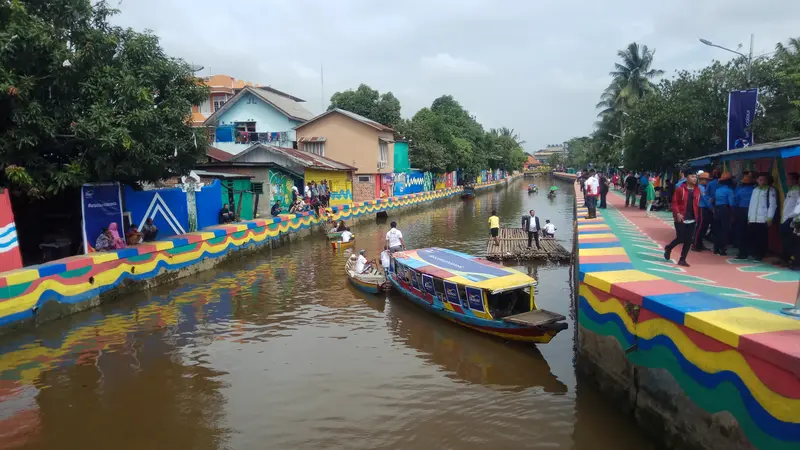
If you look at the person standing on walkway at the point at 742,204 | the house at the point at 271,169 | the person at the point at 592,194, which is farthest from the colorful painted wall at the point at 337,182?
the person standing on walkway at the point at 742,204

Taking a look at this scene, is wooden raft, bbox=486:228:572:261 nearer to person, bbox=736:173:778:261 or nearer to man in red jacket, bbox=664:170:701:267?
person, bbox=736:173:778:261

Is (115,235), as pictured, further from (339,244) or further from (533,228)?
(533,228)

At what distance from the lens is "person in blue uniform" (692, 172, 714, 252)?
457 inches

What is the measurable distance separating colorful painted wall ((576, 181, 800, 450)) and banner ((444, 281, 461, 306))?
3.05 m

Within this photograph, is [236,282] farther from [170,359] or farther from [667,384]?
[667,384]

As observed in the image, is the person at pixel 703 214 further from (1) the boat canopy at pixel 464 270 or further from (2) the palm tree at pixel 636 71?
(2) the palm tree at pixel 636 71

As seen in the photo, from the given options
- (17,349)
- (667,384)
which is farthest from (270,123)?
(667,384)

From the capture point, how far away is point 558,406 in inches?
343

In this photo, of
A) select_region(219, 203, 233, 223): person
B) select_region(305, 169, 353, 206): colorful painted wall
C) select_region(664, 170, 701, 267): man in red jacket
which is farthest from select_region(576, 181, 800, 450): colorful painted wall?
select_region(305, 169, 353, 206): colorful painted wall

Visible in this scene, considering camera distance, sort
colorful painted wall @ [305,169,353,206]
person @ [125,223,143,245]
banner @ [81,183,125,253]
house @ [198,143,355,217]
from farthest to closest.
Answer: colorful painted wall @ [305,169,353,206], house @ [198,143,355,217], person @ [125,223,143,245], banner @ [81,183,125,253]

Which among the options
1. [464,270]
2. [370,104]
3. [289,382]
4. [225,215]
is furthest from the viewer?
[370,104]

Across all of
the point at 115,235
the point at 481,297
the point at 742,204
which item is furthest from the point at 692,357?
the point at 115,235

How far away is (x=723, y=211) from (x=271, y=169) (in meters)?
23.1

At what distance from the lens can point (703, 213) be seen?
467 inches
